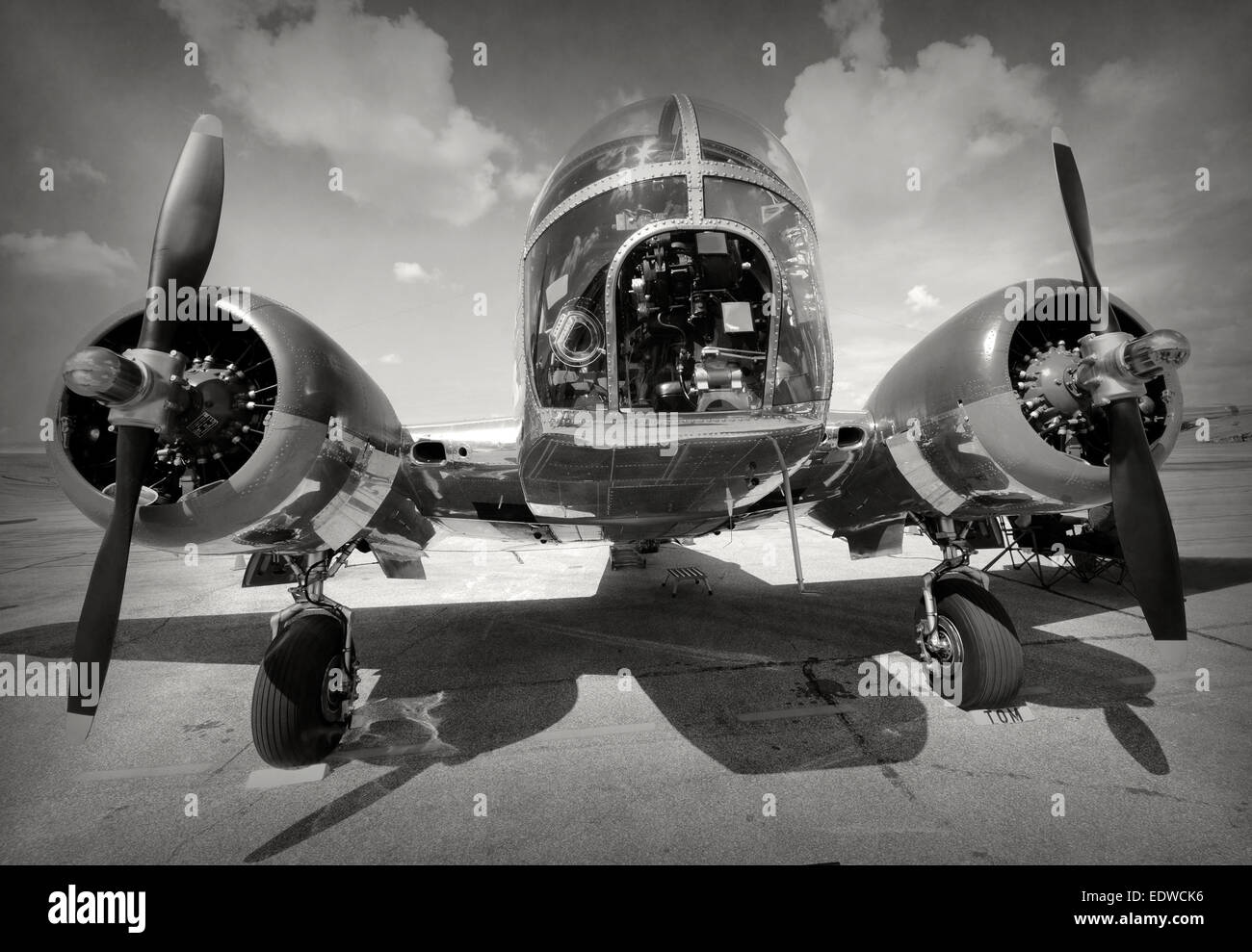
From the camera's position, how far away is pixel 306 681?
3.61 metres

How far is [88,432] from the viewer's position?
11.5ft

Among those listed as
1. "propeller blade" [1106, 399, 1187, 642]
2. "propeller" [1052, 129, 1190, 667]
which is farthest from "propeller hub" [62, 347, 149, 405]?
"propeller blade" [1106, 399, 1187, 642]

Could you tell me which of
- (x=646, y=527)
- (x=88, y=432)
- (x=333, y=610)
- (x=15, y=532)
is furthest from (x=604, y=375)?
(x=15, y=532)

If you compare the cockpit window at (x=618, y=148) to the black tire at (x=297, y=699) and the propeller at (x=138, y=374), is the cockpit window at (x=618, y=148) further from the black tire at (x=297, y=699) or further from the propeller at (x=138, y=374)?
the black tire at (x=297, y=699)

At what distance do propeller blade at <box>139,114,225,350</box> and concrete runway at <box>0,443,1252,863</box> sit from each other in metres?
3.16

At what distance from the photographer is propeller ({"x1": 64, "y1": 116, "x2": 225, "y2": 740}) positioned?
2.67 meters

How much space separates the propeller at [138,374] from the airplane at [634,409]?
0.5 inches

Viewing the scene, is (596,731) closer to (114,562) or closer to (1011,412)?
(114,562)

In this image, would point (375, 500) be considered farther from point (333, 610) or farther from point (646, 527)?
point (646, 527)

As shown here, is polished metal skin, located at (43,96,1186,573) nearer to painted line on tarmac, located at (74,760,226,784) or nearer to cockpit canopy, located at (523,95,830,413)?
cockpit canopy, located at (523,95,830,413)

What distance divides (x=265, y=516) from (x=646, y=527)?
8.90 ft

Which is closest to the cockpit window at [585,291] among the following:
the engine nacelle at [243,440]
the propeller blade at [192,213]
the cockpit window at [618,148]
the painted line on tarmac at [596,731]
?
the cockpit window at [618,148]

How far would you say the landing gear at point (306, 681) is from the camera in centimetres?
337

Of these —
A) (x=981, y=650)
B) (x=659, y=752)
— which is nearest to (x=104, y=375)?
(x=659, y=752)
